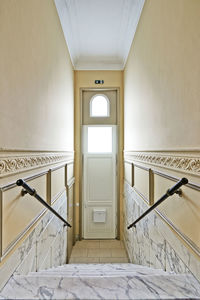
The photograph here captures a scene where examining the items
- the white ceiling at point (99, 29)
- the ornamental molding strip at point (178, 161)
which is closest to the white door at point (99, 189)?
the white ceiling at point (99, 29)

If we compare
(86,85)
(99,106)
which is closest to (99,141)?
(99,106)

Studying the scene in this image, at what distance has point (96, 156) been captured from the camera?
15.3ft

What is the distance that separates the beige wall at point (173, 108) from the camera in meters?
1.27

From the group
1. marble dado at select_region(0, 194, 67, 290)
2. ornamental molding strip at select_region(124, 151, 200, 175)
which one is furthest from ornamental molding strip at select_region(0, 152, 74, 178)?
ornamental molding strip at select_region(124, 151, 200, 175)

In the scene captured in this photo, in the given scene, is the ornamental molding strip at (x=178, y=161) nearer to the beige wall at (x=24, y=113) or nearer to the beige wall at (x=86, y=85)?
the beige wall at (x=24, y=113)

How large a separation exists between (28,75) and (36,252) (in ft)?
4.84

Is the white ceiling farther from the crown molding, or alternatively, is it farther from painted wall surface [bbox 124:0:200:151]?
the crown molding

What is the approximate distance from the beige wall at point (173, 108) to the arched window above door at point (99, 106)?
85.8 inches

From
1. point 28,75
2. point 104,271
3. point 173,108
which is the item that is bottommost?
point 104,271

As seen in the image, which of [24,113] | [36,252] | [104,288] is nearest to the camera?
[104,288]

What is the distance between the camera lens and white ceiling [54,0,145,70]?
2877 mm

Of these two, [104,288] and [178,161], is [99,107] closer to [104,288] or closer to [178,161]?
[178,161]

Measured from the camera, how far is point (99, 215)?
4.64 meters

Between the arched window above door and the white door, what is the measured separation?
29 centimetres
